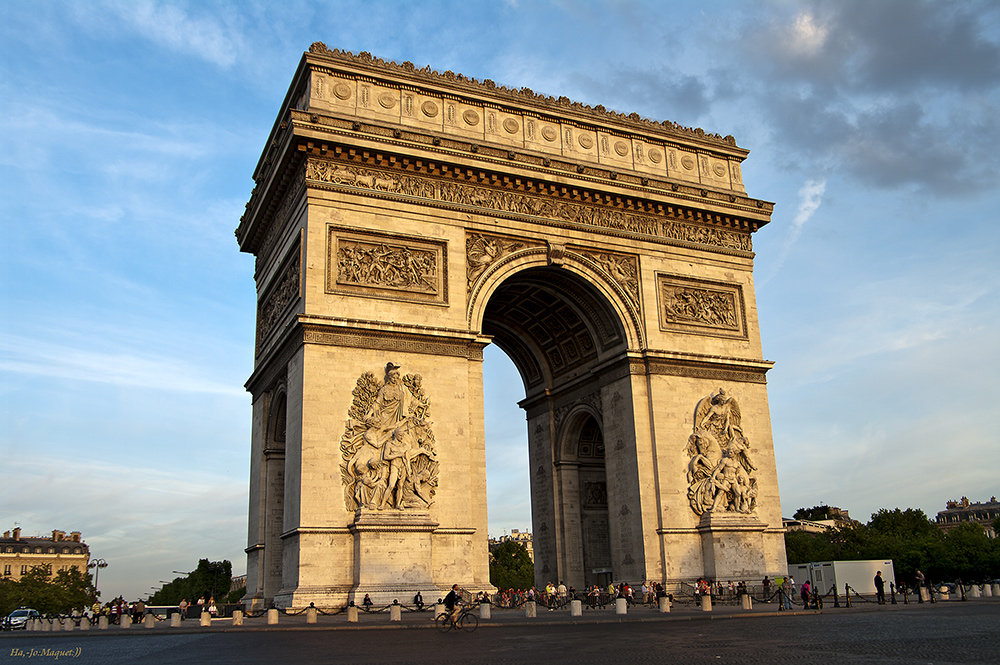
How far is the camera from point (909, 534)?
6712cm

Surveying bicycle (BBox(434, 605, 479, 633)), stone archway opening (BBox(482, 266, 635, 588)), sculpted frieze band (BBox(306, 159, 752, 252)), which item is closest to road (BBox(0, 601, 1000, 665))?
bicycle (BBox(434, 605, 479, 633))

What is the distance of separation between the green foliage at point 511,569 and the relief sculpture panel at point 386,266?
203ft

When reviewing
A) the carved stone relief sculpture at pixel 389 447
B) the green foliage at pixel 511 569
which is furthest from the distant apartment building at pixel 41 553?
the carved stone relief sculpture at pixel 389 447

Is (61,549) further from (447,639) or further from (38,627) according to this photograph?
(447,639)

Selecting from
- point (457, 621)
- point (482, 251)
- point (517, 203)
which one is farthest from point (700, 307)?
point (457, 621)

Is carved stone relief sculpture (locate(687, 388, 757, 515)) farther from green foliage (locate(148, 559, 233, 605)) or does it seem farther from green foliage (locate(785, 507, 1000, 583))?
green foliage (locate(148, 559, 233, 605))

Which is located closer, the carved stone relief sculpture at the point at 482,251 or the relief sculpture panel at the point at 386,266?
the relief sculpture panel at the point at 386,266

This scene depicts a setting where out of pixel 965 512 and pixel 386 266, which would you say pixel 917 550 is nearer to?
pixel 386 266

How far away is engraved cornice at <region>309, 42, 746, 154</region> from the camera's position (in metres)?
26.5

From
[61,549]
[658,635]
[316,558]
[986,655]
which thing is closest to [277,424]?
[316,558]

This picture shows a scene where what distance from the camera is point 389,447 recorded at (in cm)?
2300

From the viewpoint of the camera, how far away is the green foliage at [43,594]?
64750 millimetres

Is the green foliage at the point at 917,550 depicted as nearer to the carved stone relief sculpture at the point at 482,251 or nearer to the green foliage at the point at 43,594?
the carved stone relief sculpture at the point at 482,251

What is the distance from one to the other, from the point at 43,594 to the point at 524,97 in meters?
59.0
